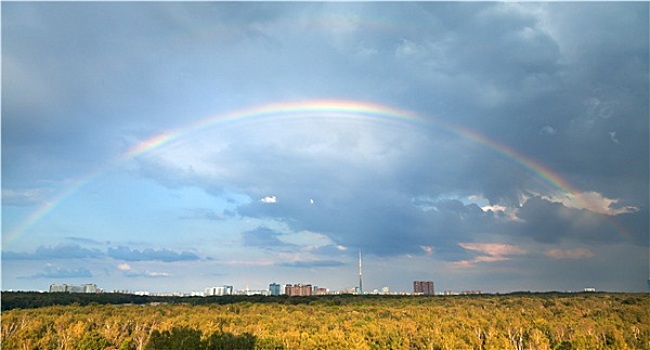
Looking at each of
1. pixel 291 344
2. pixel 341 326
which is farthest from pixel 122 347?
pixel 341 326

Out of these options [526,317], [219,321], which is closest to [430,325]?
[526,317]

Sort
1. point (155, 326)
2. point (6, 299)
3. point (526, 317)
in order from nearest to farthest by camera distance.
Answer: point (155, 326) → point (526, 317) → point (6, 299)

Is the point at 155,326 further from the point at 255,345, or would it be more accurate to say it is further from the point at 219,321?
the point at 255,345

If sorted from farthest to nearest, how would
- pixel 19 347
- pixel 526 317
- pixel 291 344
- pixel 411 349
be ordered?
pixel 526 317 → pixel 411 349 → pixel 291 344 → pixel 19 347

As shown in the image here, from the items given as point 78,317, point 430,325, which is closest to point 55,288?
point 78,317

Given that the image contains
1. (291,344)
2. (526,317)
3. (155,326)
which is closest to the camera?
(291,344)

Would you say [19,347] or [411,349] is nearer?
[19,347]

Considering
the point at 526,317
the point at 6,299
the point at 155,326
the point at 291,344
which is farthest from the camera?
the point at 6,299

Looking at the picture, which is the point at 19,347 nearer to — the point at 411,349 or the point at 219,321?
the point at 219,321

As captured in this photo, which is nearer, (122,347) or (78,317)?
(122,347)
